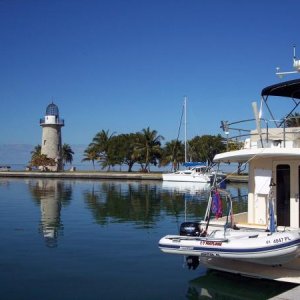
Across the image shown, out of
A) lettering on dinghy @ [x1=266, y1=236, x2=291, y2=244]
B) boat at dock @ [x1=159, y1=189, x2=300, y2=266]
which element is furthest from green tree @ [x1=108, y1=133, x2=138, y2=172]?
lettering on dinghy @ [x1=266, y1=236, x2=291, y2=244]

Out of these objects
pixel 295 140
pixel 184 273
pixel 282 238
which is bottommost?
pixel 184 273

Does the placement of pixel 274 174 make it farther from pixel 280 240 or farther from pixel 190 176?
pixel 190 176

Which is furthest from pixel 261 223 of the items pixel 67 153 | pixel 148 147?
pixel 67 153

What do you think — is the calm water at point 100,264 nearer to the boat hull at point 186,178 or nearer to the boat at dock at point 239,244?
the boat at dock at point 239,244

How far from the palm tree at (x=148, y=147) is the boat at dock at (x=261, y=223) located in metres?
67.2

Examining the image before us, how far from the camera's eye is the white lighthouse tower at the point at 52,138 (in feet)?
266

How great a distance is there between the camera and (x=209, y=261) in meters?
11.7

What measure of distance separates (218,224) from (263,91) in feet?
14.0

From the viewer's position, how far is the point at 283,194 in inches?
464

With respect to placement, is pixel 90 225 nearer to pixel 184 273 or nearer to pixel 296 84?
pixel 184 273

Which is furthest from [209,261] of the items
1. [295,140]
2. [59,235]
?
[59,235]

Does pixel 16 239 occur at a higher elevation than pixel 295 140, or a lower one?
lower

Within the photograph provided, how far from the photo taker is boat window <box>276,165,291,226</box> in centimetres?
1168

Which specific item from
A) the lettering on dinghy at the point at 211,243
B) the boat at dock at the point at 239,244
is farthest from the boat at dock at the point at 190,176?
the lettering on dinghy at the point at 211,243
